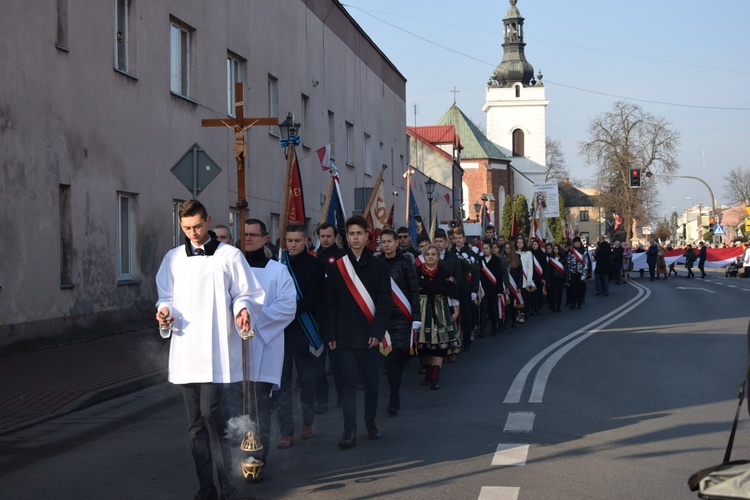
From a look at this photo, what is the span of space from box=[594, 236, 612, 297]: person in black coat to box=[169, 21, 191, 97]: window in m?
14.3

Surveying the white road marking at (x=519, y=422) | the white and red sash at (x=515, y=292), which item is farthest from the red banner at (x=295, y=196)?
the white and red sash at (x=515, y=292)

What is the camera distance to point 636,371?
1215 centimetres

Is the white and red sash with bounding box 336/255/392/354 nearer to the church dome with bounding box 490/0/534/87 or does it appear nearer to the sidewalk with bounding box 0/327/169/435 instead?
the sidewalk with bounding box 0/327/169/435

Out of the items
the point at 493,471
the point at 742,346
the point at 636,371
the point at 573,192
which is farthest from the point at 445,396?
the point at 573,192

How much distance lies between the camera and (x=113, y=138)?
16.9 metres

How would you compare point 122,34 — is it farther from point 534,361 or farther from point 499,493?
point 499,493

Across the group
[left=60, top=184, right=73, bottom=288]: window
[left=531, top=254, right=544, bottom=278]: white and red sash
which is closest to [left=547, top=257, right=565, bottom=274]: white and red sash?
[left=531, top=254, right=544, bottom=278]: white and red sash

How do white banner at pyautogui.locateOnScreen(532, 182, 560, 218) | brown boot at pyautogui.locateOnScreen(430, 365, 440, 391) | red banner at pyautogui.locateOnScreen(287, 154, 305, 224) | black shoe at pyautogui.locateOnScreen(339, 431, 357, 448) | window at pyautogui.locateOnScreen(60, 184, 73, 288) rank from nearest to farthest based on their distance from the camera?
black shoe at pyautogui.locateOnScreen(339, 431, 357, 448) < brown boot at pyautogui.locateOnScreen(430, 365, 440, 391) < red banner at pyautogui.locateOnScreen(287, 154, 305, 224) < window at pyautogui.locateOnScreen(60, 184, 73, 288) < white banner at pyautogui.locateOnScreen(532, 182, 560, 218)

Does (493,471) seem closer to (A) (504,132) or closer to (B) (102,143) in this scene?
(B) (102,143)

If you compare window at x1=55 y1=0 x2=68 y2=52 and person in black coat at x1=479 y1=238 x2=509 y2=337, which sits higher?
window at x1=55 y1=0 x2=68 y2=52

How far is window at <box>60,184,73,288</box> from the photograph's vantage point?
605 inches

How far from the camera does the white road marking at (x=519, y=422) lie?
8433mm

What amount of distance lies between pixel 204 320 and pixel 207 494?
3.50 feet

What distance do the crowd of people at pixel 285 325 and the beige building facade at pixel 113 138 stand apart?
Answer: 12.8 ft
